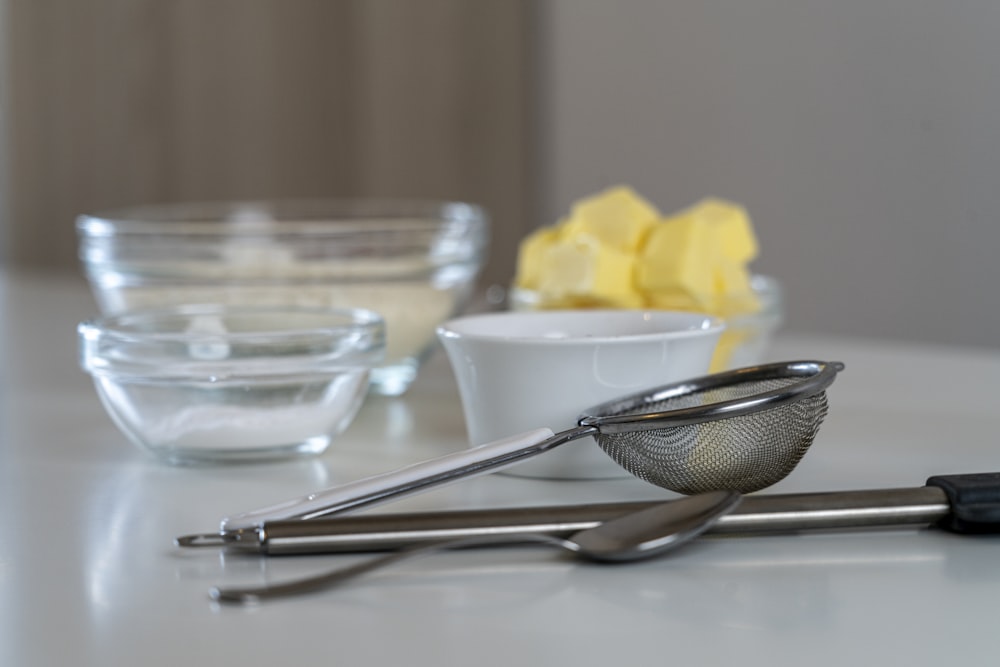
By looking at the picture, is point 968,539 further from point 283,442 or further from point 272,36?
point 272,36

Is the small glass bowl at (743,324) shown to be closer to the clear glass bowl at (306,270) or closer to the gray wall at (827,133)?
the clear glass bowl at (306,270)

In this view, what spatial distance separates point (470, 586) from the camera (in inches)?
19.4

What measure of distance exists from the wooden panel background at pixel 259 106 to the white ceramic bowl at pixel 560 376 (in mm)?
2501

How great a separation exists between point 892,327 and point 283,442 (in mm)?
2077

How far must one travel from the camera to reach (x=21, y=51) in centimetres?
407

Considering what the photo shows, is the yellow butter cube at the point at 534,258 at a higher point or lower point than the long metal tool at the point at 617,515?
higher

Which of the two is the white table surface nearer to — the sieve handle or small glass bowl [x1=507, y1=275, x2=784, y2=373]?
the sieve handle

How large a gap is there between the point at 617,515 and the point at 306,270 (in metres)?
0.45

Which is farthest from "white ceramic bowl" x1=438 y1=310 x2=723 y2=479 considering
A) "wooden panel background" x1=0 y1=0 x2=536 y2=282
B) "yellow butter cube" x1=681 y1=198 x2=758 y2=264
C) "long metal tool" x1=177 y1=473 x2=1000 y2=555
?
"wooden panel background" x1=0 y1=0 x2=536 y2=282

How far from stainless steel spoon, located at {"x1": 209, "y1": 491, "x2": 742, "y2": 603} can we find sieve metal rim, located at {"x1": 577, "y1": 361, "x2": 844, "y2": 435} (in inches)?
2.3

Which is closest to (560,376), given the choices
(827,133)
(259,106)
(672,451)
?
(672,451)

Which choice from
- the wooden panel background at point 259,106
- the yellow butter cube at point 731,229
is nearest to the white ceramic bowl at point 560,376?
the yellow butter cube at point 731,229

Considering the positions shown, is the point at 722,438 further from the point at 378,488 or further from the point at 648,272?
the point at 648,272

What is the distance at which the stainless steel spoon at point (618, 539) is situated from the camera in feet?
1.56
